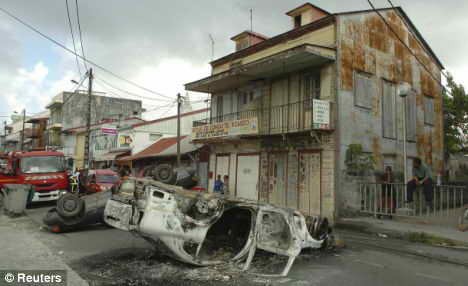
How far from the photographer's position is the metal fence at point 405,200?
1005cm

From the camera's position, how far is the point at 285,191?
50.0 feet

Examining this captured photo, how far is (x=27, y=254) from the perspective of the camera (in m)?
6.53

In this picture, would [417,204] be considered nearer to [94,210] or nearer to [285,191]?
[285,191]

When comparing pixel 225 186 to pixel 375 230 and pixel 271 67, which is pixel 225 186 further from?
pixel 375 230

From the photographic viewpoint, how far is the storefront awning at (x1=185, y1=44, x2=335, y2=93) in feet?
44.1

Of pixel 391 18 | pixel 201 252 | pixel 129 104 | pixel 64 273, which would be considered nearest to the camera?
pixel 64 273

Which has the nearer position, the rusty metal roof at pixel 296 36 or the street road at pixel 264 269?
the street road at pixel 264 269

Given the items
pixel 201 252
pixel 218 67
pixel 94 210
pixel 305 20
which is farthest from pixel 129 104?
pixel 201 252

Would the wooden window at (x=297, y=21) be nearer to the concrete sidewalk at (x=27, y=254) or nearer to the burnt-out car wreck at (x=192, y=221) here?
the burnt-out car wreck at (x=192, y=221)

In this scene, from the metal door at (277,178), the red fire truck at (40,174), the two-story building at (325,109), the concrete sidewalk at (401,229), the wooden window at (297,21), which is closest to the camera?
the concrete sidewalk at (401,229)

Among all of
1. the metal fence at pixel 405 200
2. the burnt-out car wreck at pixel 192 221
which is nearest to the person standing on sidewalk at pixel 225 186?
the metal fence at pixel 405 200

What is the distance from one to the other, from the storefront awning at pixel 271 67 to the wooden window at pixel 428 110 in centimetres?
744

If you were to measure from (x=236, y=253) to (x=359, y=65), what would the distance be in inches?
430

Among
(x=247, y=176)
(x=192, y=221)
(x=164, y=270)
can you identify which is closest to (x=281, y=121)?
(x=247, y=176)
